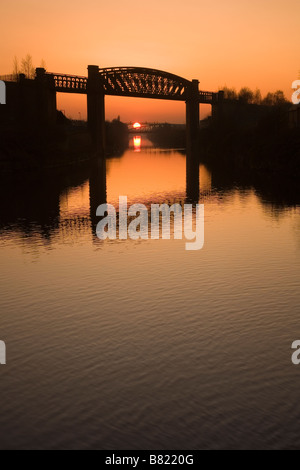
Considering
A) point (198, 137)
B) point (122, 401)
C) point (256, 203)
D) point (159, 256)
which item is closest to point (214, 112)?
point (198, 137)

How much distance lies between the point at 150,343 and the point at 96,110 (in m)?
101

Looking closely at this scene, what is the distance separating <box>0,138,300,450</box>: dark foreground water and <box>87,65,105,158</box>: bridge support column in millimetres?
86328

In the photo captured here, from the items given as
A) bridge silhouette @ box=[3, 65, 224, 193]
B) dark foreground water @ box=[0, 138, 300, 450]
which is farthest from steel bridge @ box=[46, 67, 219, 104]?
dark foreground water @ box=[0, 138, 300, 450]

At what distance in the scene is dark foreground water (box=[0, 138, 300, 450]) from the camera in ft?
27.6

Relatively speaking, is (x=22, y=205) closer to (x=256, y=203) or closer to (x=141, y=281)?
(x=256, y=203)

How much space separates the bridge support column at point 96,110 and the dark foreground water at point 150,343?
283 ft

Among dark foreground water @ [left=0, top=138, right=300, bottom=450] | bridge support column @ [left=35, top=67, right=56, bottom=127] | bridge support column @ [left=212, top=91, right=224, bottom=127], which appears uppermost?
bridge support column @ [left=212, top=91, right=224, bottom=127]

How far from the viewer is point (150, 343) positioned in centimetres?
1178

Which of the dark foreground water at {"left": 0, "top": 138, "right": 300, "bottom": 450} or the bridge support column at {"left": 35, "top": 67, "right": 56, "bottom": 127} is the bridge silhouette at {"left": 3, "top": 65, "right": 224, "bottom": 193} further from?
the dark foreground water at {"left": 0, "top": 138, "right": 300, "bottom": 450}

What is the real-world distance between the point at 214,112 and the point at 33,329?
148m

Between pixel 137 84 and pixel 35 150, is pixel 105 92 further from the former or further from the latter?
pixel 35 150

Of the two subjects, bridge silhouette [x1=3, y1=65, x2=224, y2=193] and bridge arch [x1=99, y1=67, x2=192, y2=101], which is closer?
bridge silhouette [x1=3, y1=65, x2=224, y2=193]

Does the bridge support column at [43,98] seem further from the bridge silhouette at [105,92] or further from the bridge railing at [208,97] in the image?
the bridge railing at [208,97]

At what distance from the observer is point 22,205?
36812mm
